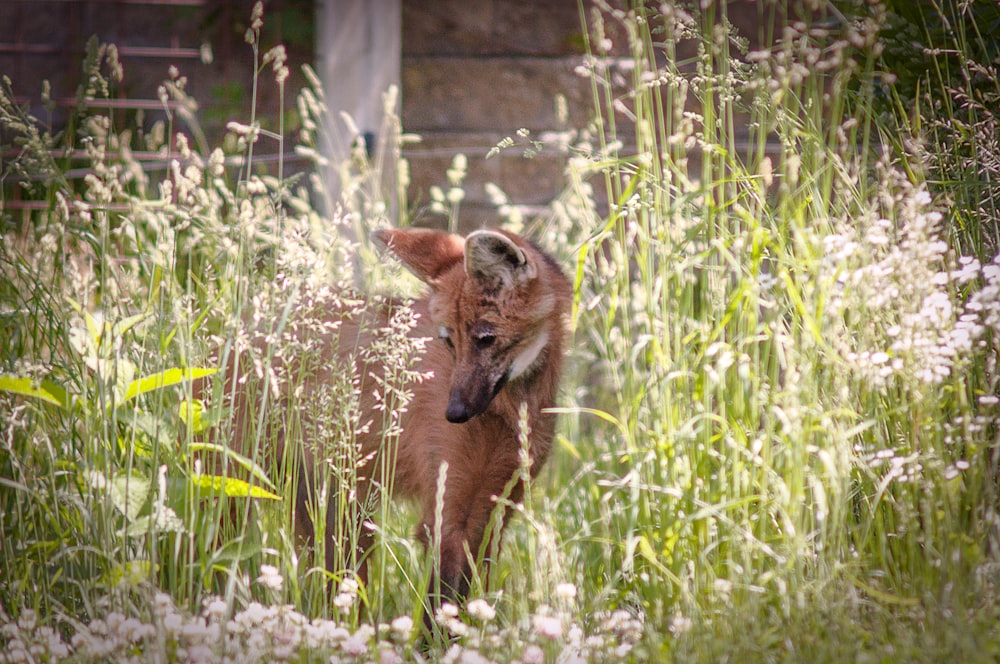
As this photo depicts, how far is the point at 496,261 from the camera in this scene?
283cm

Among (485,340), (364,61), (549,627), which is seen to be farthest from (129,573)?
(364,61)

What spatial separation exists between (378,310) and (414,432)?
40 cm

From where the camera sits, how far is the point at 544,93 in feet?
17.0

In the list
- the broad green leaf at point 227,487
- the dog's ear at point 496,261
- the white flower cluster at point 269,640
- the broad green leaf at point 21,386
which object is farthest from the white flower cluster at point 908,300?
the broad green leaf at point 21,386

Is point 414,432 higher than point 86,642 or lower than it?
higher

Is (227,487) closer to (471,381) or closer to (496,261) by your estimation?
(471,381)

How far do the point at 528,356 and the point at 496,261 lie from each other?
326 millimetres

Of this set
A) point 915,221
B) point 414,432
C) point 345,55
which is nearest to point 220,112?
point 345,55

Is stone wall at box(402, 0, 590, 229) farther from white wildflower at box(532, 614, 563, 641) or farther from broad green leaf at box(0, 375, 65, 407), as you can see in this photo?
white wildflower at box(532, 614, 563, 641)

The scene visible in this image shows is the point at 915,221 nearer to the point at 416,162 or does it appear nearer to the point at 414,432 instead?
the point at 414,432

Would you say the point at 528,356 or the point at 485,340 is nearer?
the point at 485,340

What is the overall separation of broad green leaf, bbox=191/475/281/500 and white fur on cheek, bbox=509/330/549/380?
2.92 feet

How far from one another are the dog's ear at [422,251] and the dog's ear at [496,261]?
0.20m

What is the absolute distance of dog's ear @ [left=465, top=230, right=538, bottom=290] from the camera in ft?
8.95
